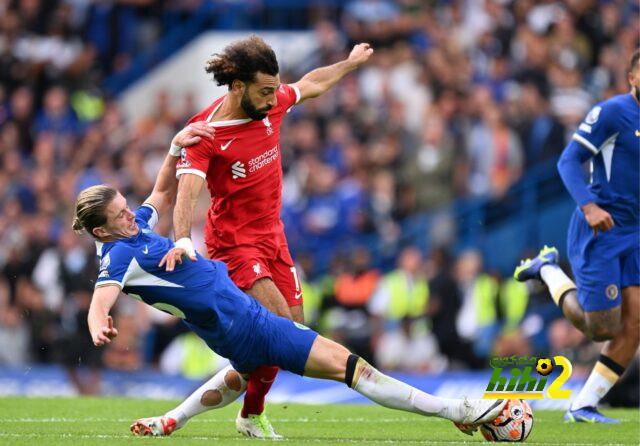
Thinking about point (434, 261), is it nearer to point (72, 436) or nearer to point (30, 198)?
point (30, 198)

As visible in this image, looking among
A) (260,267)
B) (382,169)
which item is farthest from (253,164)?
(382,169)

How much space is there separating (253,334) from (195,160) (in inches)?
56.6

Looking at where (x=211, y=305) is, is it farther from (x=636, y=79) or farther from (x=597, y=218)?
(x=636, y=79)

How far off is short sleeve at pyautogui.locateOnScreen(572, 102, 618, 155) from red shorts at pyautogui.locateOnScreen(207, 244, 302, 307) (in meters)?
2.67

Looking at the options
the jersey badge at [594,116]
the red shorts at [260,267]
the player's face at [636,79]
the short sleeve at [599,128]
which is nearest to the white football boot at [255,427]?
the red shorts at [260,267]

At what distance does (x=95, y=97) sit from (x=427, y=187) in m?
7.42

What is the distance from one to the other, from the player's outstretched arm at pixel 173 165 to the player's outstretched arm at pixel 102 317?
3.78 ft

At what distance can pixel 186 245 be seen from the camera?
8742 mm

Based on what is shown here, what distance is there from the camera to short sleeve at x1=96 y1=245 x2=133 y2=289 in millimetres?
8445

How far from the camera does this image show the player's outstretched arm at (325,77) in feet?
34.3

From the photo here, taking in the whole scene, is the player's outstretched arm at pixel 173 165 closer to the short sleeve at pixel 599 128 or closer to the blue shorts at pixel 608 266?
the short sleeve at pixel 599 128

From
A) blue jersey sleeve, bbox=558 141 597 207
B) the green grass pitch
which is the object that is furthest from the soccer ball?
blue jersey sleeve, bbox=558 141 597 207

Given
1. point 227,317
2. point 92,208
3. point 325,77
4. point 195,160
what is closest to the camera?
point 92,208

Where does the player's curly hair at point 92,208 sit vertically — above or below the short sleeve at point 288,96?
below
